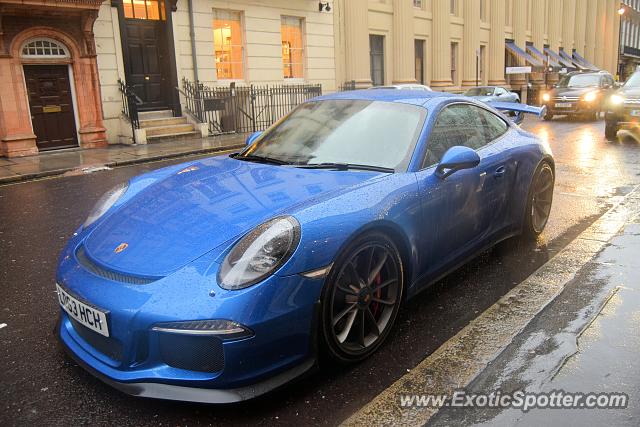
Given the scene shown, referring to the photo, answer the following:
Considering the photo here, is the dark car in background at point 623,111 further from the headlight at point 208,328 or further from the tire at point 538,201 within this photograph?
the headlight at point 208,328

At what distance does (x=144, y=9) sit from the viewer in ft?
52.6

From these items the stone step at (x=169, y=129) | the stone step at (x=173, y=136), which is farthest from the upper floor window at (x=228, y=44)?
the stone step at (x=173, y=136)

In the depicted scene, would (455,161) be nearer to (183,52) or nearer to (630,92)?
(630,92)

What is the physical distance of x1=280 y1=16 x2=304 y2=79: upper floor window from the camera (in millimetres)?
19984

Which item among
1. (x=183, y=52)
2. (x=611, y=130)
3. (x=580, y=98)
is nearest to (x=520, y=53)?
(x=580, y=98)

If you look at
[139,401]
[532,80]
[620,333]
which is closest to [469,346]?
[620,333]

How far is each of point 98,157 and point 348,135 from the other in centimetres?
1032

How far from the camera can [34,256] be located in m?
5.04

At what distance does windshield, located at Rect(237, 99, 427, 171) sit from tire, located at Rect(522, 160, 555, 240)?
1650mm

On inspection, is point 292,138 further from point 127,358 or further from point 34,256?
point 34,256

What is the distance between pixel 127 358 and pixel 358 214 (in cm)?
132

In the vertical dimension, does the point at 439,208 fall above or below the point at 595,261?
above

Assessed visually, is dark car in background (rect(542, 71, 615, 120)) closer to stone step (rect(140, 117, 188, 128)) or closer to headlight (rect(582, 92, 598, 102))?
headlight (rect(582, 92, 598, 102))

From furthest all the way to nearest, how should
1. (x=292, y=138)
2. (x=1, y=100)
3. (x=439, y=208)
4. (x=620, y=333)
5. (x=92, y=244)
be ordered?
(x=1, y=100), (x=292, y=138), (x=439, y=208), (x=620, y=333), (x=92, y=244)
